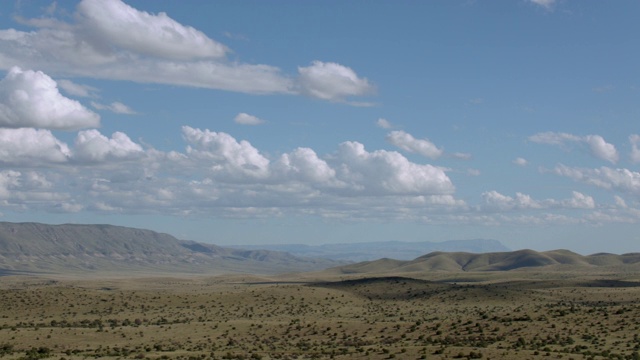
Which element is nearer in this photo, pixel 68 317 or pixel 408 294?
pixel 68 317

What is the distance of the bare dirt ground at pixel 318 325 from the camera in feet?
206

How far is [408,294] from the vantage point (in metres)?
132

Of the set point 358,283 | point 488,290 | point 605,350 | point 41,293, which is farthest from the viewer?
point 358,283

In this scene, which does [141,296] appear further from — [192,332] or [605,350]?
[605,350]

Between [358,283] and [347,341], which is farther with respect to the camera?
[358,283]

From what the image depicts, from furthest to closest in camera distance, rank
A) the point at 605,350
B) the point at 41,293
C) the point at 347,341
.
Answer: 1. the point at 41,293
2. the point at 347,341
3. the point at 605,350

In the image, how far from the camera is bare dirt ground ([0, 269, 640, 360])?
6278cm

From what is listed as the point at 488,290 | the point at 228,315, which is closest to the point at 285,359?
the point at 228,315

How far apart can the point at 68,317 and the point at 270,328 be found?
31.2m

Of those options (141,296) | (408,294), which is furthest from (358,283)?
(141,296)

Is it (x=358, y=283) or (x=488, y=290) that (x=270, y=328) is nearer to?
(x=488, y=290)

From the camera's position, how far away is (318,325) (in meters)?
83.9

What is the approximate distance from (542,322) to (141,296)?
64752 millimetres

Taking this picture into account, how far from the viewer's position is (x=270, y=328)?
83375 millimetres
